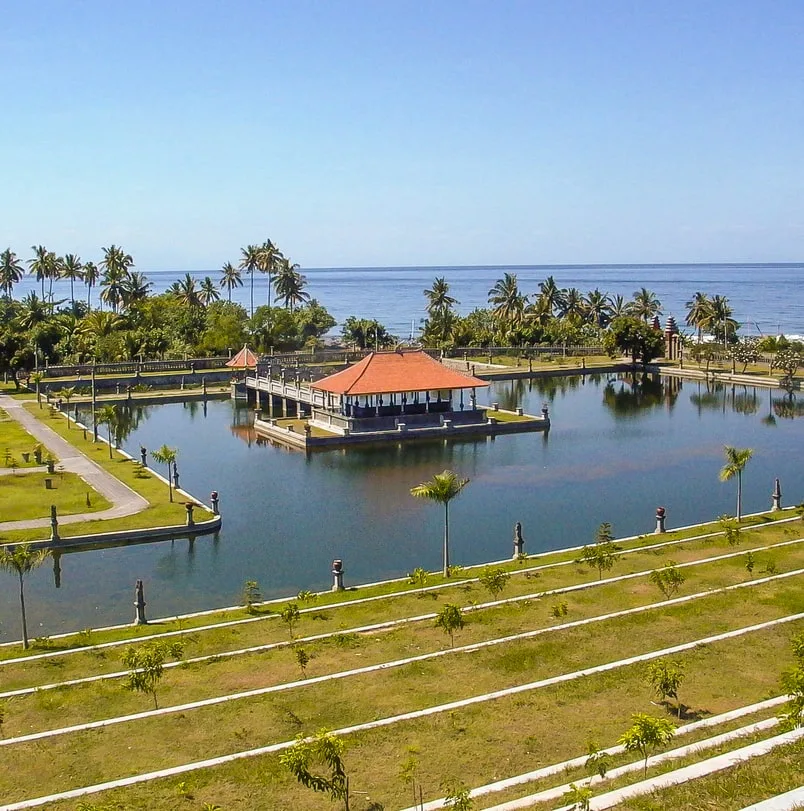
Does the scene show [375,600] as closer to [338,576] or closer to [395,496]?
[338,576]

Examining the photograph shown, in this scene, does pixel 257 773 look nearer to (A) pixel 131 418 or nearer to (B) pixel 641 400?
(A) pixel 131 418

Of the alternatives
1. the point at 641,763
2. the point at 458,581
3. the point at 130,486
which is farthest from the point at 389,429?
the point at 641,763

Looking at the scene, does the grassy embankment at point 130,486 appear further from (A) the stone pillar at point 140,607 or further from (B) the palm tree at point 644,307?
(B) the palm tree at point 644,307

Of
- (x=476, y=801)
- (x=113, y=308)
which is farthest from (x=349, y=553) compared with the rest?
(x=113, y=308)

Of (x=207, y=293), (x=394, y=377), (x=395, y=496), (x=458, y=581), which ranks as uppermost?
(x=207, y=293)

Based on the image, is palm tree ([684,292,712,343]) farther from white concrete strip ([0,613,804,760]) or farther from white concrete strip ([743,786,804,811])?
white concrete strip ([743,786,804,811])

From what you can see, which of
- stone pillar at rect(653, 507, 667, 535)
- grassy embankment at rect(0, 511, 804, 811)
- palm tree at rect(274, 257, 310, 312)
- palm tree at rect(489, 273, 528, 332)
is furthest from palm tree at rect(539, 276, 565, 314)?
grassy embankment at rect(0, 511, 804, 811)
